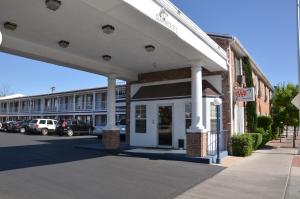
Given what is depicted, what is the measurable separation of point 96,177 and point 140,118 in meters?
8.08

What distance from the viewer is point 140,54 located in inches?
509

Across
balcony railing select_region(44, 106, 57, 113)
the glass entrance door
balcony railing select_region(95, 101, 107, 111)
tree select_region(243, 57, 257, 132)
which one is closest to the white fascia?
the glass entrance door

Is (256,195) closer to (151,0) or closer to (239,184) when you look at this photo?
(239,184)

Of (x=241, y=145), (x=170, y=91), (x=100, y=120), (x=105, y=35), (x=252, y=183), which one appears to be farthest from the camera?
(x=100, y=120)

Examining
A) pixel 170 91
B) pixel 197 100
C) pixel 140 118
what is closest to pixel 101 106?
pixel 140 118

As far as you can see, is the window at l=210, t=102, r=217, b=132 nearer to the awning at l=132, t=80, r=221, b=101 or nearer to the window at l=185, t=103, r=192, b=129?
the awning at l=132, t=80, r=221, b=101

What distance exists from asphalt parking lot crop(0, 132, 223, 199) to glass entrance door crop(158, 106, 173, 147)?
11.1 feet

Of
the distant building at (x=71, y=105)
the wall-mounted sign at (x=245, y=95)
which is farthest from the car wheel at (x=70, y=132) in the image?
the wall-mounted sign at (x=245, y=95)

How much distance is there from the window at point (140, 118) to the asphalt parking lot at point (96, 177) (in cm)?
419

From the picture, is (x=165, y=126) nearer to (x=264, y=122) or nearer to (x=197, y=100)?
(x=197, y=100)

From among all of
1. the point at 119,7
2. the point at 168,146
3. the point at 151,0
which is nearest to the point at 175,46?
the point at 151,0

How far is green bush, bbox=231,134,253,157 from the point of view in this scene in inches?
543

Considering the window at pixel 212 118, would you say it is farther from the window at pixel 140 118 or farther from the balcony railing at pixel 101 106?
the balcony railing at pixel 101 106

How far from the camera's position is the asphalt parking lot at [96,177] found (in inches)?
276
